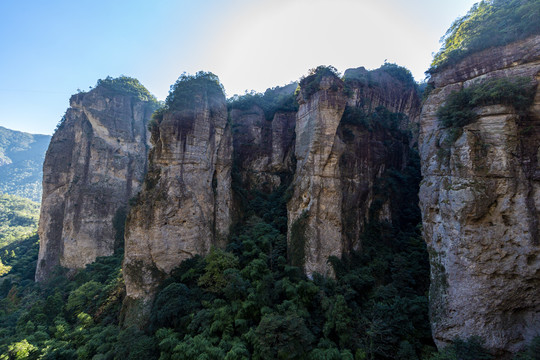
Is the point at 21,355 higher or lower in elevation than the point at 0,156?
lower

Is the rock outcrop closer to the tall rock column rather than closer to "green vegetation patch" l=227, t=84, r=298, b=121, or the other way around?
"green vegetation patch" l=227, t=84, r=298, b=121

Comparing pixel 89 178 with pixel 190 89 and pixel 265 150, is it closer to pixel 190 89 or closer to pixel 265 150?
pixel 190 89

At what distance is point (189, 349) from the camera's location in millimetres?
10469

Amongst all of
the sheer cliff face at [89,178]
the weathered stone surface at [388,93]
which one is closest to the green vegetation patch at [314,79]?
the weathered stone surface at [388,93]

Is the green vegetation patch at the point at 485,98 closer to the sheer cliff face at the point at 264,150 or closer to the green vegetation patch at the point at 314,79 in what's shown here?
the green vegetation patch at the point at 314,79

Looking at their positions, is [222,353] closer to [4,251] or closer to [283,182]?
[283,182]

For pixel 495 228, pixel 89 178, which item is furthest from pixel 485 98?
pixel 89 178

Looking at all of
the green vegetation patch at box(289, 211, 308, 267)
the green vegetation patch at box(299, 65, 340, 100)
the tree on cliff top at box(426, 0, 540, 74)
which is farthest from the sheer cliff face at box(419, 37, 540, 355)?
the green vegetation patch at box(299, 65, 340, 100)

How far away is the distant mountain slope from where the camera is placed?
88.3 m

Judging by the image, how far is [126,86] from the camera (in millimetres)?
29562

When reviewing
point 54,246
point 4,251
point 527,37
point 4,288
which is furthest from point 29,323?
point 527,37

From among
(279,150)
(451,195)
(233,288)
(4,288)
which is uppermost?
→ (279,150)

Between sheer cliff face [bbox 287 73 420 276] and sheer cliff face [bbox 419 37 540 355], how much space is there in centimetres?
639

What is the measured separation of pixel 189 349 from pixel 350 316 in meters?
7.98
